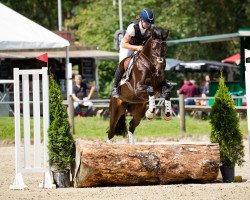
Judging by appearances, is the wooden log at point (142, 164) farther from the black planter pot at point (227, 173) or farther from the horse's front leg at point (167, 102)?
the horse's front leg at point (167, 102)

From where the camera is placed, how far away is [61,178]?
12.2 meters

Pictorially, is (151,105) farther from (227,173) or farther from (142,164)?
(142,164)

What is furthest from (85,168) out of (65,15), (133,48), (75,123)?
(65,15)

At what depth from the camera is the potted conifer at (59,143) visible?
12.1 m

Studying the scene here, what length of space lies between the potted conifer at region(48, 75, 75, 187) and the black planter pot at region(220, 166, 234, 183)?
1.98 m

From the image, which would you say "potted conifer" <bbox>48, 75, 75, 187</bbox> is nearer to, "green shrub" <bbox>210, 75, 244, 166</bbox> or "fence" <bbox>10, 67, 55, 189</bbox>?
"fence" <bbox>10, 67, 55, 189</bbox>

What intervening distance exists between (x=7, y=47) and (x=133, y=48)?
415 cm

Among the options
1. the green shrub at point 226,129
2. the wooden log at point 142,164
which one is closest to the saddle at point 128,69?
the green shrub at point 226,129

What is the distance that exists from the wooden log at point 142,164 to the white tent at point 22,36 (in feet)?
20.7

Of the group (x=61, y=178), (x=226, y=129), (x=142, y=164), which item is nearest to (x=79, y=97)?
(x=226, y=129)

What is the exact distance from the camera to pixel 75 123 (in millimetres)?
23734

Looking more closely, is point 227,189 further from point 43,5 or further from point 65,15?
point 65,15

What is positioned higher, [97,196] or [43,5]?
[43,5]

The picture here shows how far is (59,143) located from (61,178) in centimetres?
48
